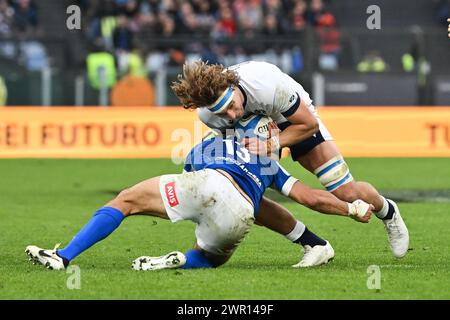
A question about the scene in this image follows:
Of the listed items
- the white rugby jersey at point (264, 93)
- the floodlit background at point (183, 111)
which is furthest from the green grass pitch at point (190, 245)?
the white rugby jersey at point (264, 93)

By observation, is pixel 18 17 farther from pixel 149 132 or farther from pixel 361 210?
pixel 361 210

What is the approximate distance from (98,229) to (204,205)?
813 millimetres

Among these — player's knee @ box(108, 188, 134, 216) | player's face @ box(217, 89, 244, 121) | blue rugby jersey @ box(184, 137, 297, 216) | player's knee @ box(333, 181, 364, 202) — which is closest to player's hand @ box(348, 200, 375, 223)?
blue rugby jersey @ box(184, 137, 297, 216)

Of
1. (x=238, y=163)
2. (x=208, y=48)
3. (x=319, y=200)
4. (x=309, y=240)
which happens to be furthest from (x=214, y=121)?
(x=208, y=48)

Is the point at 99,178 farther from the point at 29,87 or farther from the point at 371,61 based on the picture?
the point at 371,61

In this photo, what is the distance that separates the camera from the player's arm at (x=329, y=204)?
953 cm

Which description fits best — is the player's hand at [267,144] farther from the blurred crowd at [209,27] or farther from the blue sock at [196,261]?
the blurred crowd at [209,27]

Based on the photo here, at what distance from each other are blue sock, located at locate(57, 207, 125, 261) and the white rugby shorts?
1.29 ft

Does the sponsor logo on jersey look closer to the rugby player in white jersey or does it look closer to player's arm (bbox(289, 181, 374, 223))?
the rugby player in white jersey

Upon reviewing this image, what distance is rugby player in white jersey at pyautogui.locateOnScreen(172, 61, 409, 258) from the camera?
9.32m

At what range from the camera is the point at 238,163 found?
9.41 m

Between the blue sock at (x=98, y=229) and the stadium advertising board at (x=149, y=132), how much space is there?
12083 millimetres
